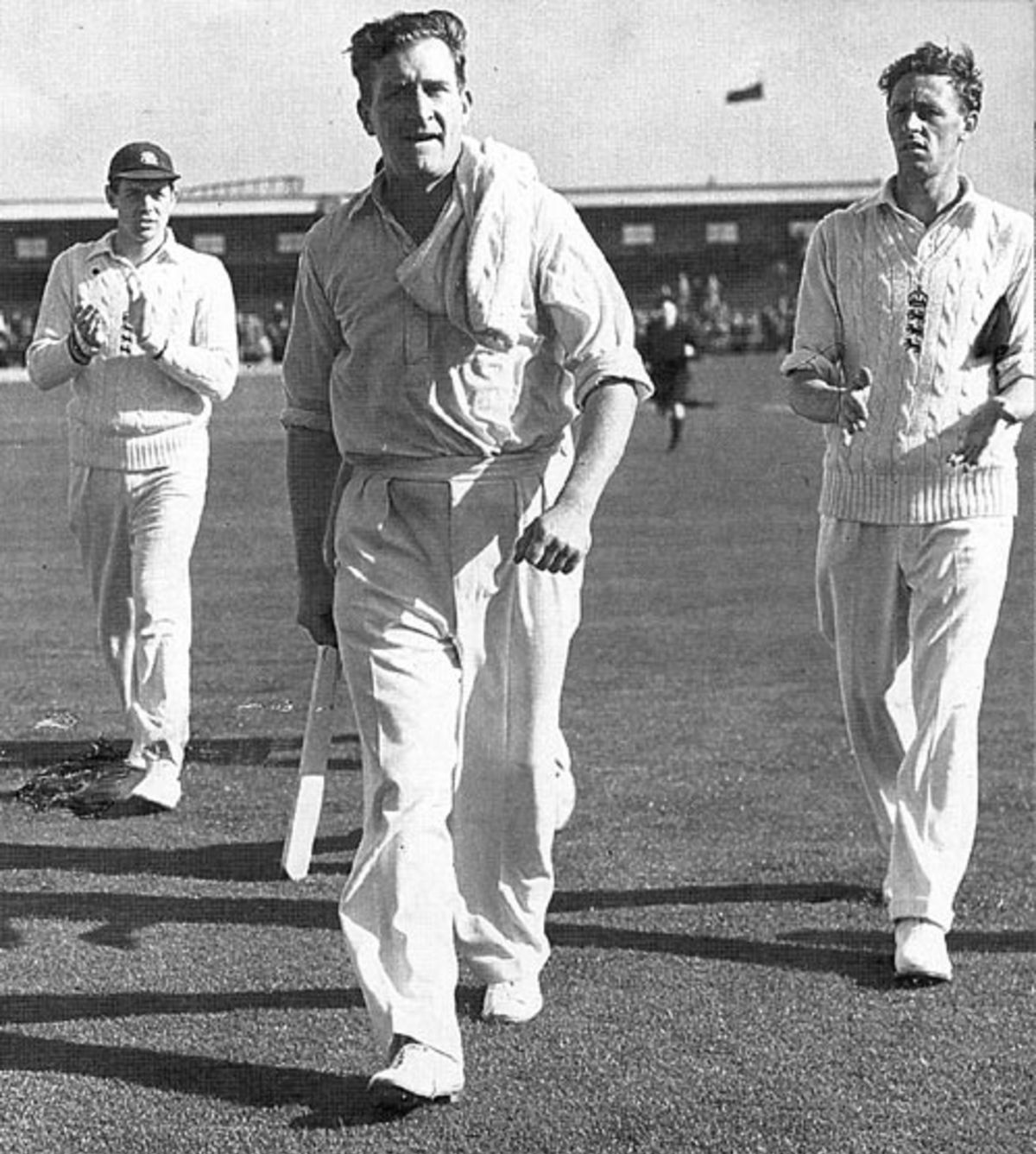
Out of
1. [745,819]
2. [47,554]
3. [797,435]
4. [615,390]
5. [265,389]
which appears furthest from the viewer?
[797,435]

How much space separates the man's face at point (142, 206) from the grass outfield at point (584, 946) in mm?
666

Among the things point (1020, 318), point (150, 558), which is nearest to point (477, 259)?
point (1020, 318)

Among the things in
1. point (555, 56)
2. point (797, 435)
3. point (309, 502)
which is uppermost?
point (555, 56)

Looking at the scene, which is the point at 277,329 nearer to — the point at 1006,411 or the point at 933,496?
the point at 933,496

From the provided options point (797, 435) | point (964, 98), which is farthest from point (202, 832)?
point (797, 435)

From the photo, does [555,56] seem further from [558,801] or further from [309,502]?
[558,801]

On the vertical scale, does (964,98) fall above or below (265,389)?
above

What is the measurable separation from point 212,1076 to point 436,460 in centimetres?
120

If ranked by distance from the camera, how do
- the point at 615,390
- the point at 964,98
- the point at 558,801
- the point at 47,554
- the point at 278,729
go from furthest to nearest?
the point at 47,554, the point at 278,729, the point at 558,801, the point at 964,98, the point at 615,390

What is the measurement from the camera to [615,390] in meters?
4.13

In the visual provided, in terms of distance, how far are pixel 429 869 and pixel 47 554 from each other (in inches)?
280

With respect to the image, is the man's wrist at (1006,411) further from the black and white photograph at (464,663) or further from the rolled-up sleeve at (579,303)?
the rolled-up sleeve at (579,303)

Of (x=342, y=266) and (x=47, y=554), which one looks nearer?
(x=342, y=266)

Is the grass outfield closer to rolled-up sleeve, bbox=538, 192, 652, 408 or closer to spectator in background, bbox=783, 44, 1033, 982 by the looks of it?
spectator in background, bbox=783, 44, 1033, 982
